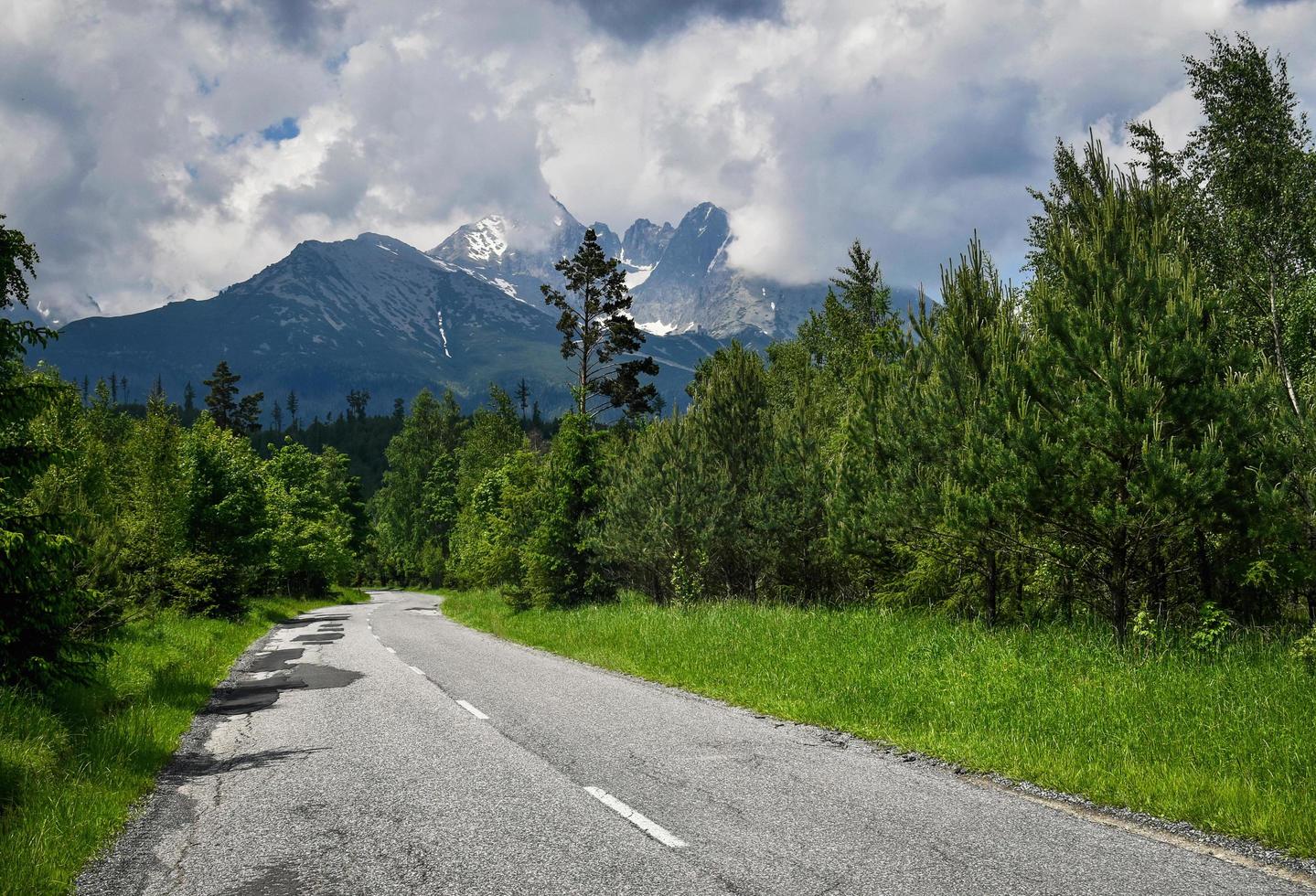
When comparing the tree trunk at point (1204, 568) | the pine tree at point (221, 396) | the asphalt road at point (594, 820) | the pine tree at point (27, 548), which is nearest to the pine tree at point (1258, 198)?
the tree trunk at point (1204, 568)

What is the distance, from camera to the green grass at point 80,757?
5201mm

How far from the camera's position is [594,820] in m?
5.68

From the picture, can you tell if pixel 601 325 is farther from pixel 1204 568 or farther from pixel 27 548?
pixel 27 548

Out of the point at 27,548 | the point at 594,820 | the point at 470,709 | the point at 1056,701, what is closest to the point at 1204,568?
the point at 1056,701

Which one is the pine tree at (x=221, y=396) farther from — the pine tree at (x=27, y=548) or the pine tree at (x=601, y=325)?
the pine tree at (x=27, y=548)

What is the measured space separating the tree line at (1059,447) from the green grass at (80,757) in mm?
10711

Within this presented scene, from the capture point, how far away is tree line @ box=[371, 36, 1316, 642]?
10219 mm

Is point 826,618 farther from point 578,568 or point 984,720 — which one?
point 578,568

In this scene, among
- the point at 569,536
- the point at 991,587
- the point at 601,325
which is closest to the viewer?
the point at 991,587

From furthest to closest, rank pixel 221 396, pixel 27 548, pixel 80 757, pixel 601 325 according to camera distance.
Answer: pixel 221 396 < pixel 601 325 < pixel 80 757 < pixel 27 548

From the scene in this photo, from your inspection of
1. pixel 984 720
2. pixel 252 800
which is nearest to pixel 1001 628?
pixel 984 720

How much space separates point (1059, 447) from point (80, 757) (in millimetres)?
11881

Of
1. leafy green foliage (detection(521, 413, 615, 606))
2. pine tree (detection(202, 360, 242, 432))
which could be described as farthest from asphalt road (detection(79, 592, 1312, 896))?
pine tree (detection(202, 360, 242, 432))

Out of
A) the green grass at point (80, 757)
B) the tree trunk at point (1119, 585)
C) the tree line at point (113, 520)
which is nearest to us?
the green grass at point (80, 757)
